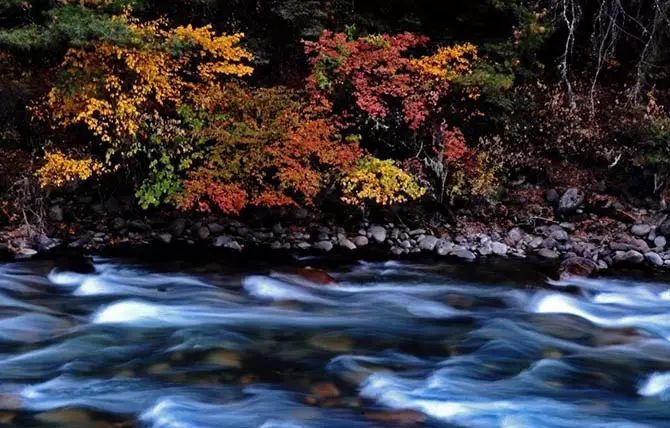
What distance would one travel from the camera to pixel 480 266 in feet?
31.6

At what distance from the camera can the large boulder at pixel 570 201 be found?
1084 centimetres

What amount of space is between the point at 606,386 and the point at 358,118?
5.83 m

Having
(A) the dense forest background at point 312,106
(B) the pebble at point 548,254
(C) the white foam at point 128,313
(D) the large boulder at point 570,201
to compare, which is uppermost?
(A) the dense forest background at point 312,106

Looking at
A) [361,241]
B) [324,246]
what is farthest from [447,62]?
[324,246]

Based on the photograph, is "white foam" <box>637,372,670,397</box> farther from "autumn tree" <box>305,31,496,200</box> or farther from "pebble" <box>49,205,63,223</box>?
"pebble" <box>49,205,63,223</box>

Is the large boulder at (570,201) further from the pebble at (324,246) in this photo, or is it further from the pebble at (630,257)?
the pebble at (324,246)

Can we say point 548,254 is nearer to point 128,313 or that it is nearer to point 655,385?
point 655,385

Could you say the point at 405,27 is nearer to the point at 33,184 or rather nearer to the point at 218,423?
the point at 33,184

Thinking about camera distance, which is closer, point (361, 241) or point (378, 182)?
point (378, 182)

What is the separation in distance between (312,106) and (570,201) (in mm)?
4359

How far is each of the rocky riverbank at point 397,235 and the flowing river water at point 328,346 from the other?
0.66 metres

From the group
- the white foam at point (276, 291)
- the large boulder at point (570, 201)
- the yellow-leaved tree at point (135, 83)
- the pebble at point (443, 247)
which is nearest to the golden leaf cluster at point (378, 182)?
the pebble at point (443, 247)

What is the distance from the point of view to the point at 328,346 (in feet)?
22.3

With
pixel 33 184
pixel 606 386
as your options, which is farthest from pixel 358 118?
pixel 606 386
